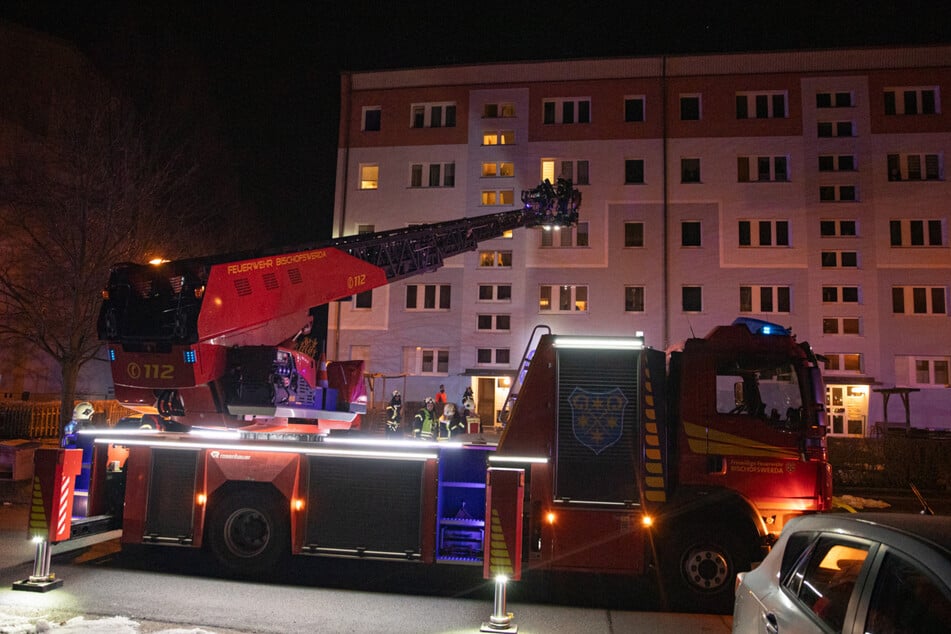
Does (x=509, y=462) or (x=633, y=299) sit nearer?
(x=509, y=462)

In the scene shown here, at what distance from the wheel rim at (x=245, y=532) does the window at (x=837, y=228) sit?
2949 cm

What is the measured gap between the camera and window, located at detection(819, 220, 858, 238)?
30594 mm

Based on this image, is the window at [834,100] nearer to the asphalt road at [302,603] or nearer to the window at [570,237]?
the window at [570,237]

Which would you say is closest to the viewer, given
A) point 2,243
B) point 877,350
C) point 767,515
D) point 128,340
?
point 767,515

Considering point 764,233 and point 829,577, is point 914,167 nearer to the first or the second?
point 764,233

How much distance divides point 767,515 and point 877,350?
2654 cm

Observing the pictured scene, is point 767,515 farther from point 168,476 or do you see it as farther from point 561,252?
point 561,252

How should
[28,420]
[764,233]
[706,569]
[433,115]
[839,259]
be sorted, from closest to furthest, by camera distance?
[706,569], [28,420], [839,259], [764,233], [433,115]

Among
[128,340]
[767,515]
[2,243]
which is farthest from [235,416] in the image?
[2,243]

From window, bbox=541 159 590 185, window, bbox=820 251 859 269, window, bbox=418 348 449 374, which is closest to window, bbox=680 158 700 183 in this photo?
window, bbox=541 159 590 185

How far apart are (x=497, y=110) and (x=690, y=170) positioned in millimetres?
9768

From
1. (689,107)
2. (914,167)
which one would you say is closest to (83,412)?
(689,107)

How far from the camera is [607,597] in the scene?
7828 millimetres

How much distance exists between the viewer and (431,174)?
34000 mm
